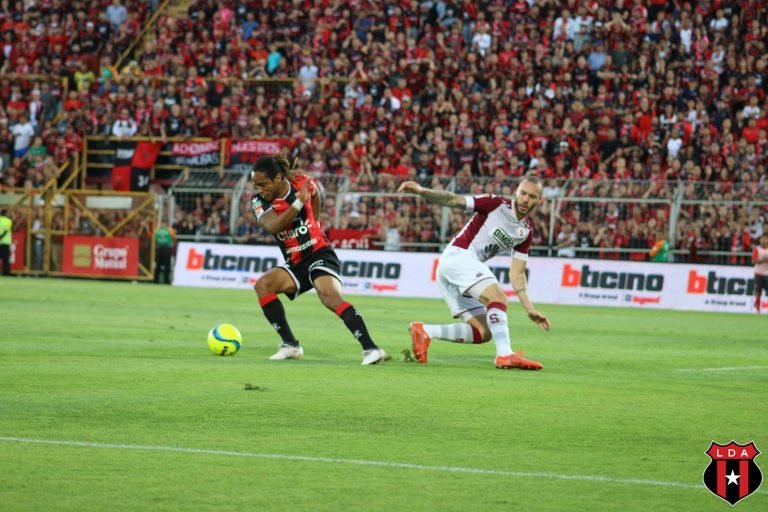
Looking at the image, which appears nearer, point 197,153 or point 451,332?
point 451,332

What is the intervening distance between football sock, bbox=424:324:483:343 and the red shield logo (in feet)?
20.9

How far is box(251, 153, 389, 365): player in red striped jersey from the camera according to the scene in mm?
13664

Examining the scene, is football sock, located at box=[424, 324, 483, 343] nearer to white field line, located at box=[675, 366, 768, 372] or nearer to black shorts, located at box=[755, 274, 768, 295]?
white field line, located at box=[675, 366, 768, 372]

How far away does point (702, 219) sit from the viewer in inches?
1235

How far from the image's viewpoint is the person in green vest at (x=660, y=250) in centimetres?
3172

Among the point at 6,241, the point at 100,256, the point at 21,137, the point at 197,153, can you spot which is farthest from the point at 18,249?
the point at 197,153

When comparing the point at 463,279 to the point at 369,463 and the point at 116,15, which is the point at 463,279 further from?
the point at 116,15

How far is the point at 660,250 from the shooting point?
31.8 meters

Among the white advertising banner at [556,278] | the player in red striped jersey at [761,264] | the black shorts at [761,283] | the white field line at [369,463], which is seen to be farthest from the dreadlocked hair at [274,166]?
the white advertising banner at [556,278]

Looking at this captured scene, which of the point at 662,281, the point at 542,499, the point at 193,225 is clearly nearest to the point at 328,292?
the point at 542,499

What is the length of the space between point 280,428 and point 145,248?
3210 centimetres

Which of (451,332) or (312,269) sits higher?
(312,269)

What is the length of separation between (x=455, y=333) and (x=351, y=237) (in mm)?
21027

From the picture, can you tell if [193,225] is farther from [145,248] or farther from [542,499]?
[542,499]
